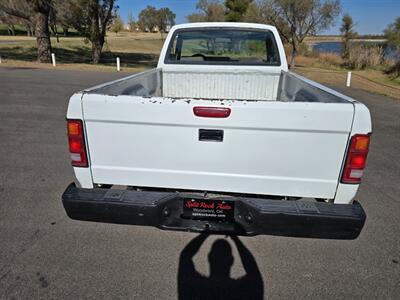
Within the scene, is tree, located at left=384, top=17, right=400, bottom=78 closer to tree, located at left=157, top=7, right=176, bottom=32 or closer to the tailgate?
the tailgate

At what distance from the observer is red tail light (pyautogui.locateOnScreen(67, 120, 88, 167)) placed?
2.24 meters

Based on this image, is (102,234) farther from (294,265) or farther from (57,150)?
(57,150)

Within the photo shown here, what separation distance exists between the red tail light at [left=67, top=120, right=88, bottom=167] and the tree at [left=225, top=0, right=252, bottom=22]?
4330 centimetres

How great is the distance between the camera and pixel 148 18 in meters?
117

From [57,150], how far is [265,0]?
23.7 metres

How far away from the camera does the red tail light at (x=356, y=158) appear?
6.71ft

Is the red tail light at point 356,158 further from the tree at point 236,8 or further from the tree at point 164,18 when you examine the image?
the tree at point 164,18

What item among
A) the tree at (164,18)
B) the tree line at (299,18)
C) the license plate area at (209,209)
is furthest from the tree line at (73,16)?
the tree at (164,18)

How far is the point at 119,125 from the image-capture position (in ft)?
7.27

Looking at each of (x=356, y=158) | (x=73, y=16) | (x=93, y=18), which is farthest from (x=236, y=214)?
(x=73, y=16)

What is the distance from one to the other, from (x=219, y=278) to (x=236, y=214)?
24.3 inches

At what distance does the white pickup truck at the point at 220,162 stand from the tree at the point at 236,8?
142 feet

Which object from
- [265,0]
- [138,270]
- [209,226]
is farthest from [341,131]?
[265,0]

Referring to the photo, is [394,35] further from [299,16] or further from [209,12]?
[209,12]
